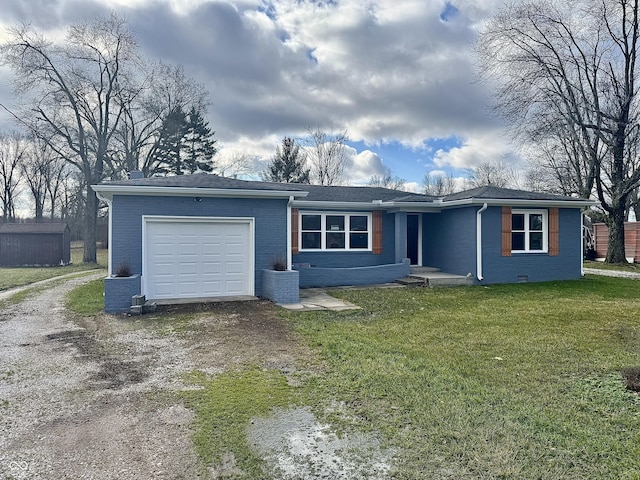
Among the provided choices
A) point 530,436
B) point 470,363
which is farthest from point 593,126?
point 530,436

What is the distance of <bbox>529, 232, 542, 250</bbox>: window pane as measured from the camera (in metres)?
13.4

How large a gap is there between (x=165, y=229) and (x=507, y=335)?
296 inches

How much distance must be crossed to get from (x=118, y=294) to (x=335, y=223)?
23.6 ft

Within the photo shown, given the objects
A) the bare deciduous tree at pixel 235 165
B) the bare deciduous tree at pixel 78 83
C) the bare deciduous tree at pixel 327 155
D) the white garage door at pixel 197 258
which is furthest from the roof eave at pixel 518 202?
the bare deciduous tree at pixel 235 165

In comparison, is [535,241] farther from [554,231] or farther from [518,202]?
[518,202]

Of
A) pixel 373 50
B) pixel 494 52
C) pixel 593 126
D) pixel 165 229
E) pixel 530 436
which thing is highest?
pixel 494 52

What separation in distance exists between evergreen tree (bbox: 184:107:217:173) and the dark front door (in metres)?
21.4

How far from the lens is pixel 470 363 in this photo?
16.5 feet

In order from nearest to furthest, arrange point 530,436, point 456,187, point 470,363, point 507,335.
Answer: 1. point 530,436
2. point 470,363
3. point 507,335
4. point 456,187

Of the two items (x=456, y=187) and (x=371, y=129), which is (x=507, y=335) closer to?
(x=371, y=129)

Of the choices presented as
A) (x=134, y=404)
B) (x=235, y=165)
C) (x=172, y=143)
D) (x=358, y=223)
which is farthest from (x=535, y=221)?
(x=235, y=165)

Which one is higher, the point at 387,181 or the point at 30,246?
the point at 387,181

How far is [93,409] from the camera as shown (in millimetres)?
3832

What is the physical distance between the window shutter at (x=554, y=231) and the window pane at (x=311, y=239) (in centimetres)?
737
